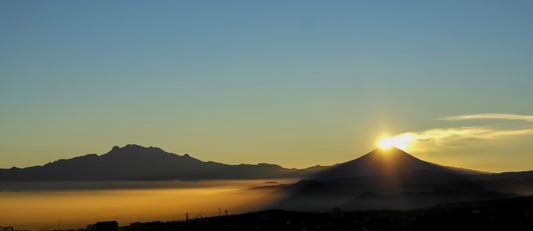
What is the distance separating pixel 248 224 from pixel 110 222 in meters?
24.6

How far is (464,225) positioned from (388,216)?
11862 millimetres

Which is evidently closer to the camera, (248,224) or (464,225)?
(464,225)

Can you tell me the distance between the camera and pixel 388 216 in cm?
8812

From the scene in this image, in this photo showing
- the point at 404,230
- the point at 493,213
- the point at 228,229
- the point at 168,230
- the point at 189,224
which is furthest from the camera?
the point at 189,224

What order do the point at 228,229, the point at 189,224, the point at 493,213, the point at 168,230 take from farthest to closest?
1. the point at 189,224
2. the point at 168,230
3. the point at 228,229
4. the point at 493,213

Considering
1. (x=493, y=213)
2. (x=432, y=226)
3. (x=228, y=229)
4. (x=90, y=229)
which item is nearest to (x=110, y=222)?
(x=90, y=229)

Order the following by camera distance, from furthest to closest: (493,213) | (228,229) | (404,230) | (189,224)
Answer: (189,224), (228,229), (493,213), (404,230)

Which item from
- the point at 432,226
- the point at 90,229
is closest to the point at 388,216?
the point at 432,226

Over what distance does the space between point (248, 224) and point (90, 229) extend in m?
30.4

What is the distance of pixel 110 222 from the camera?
10312 cm

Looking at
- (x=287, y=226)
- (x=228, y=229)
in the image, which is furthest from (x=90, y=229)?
(x=287, y=226)

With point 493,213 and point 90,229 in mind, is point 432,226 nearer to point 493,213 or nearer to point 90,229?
point 493,213

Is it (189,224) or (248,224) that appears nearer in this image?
(248,224)

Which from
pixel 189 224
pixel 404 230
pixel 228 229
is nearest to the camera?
pixel 404 230
